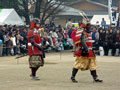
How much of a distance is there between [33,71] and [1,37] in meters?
10.5

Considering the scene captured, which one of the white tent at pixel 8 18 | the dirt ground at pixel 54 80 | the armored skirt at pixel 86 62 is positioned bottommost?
the dirt ground at pixel 54 80

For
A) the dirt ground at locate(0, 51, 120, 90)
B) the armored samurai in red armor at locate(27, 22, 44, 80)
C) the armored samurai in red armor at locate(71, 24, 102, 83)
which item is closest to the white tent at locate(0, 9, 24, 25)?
the dirt ground at locate(0, 51, 120, 90)

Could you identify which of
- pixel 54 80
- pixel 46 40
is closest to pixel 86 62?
pixel 54 80

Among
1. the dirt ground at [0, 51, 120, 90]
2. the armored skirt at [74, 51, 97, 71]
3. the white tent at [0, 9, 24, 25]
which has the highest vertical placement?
the white tent at [0, 9, 24, 25]

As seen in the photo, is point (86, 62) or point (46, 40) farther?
point (46, 40)

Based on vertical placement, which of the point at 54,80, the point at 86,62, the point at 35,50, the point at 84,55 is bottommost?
the point at 54,80

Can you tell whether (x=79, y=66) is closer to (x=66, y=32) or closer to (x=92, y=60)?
(x=92, y=60)

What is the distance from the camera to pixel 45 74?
13.8m

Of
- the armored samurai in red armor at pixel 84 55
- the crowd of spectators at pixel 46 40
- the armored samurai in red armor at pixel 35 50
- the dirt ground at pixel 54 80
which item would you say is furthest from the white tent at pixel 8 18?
the armored samurai in red armor at pixel 84 55

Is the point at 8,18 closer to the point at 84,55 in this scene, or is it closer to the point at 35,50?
the point at 35,50

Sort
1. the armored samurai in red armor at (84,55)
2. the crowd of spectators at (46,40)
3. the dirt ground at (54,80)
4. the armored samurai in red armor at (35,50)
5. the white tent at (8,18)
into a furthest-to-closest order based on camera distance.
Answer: the white tent at (8,18) < the crowd of spectators at (46,40) < the armored samurai in red armor at (35,50) < the armored samurai in red armor at (84,55) < the dirt ground at (54,80)

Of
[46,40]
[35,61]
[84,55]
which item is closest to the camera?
[84,55]

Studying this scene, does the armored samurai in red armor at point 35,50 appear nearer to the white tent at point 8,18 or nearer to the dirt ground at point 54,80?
the dirt ground at point 54,80

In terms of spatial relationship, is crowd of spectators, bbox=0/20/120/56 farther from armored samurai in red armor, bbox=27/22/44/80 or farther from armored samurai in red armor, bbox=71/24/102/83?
armored samurai in red armor, bbox=71/24/102/83
